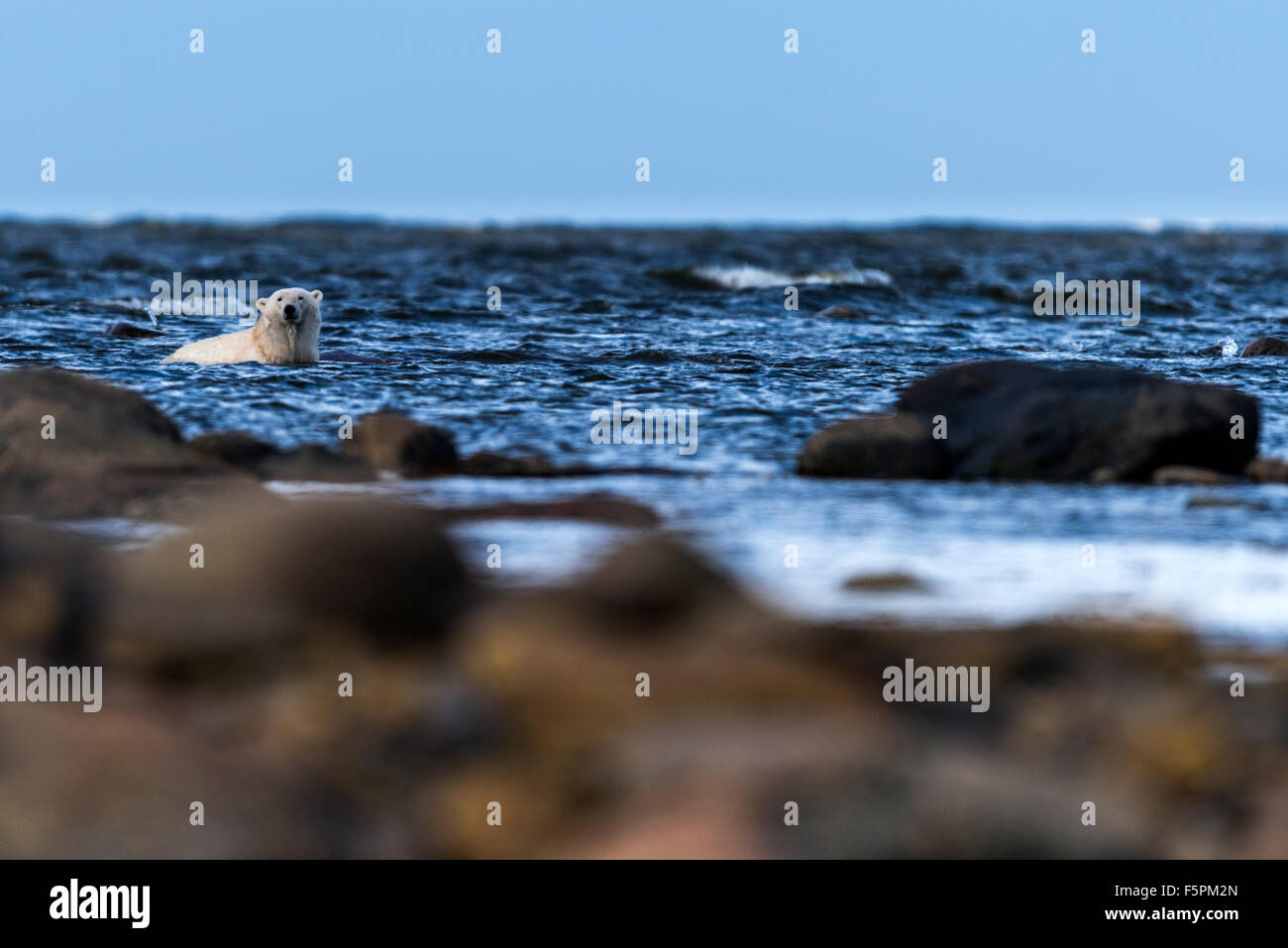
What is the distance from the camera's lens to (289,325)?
14.3 metres

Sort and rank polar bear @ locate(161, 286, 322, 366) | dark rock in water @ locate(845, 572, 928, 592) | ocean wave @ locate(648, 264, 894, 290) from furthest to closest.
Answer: ocean wave @ locate(648, 264, 894, 290), polar bear @ locate(161, 286, 322, 366), dark rock in water @ locate(845, 572, 928, 592)

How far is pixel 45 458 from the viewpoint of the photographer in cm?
875

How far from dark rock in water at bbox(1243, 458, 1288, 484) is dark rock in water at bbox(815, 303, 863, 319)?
1393cm

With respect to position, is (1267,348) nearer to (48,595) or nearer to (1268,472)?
(1268,472)

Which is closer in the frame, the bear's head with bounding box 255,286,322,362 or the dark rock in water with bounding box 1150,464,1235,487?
the dark rock in water with bounding box 1150,464,1235,487

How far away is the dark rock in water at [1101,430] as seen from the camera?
9555mm

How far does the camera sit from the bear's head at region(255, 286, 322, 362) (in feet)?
46.1

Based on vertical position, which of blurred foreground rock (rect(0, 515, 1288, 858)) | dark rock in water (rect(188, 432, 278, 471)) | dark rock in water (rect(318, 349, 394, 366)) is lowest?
blurred foreground rock (rect(0, 515, 1288, 858))

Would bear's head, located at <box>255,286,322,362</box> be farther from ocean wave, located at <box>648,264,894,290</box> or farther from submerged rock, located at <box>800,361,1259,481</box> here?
ocean wave, located at <box>648,264,894,290</box>

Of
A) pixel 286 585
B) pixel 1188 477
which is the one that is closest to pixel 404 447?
pixel 286 585

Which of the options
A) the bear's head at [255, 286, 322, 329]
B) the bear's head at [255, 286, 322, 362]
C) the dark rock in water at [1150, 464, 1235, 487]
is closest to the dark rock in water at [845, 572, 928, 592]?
the dark rock in water at [1150, 464, 1235, 487]

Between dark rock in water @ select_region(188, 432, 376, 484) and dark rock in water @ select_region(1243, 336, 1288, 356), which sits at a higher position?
dark rock in water @ select_region(1243, 336, 1288, 356)
